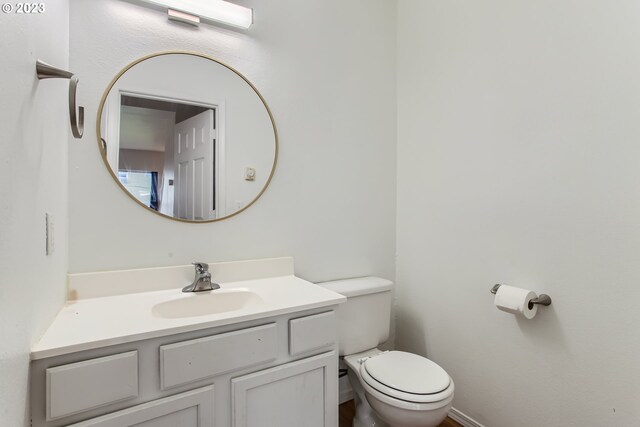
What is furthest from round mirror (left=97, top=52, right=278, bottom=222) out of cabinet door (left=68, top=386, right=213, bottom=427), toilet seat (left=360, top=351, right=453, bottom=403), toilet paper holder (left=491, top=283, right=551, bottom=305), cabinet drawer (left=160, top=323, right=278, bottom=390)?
toilet paper holder (left=491, top=283, right=551, bottom=305)

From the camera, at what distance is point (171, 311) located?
1188 millimetres

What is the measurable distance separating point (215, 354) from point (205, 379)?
78 millimetres

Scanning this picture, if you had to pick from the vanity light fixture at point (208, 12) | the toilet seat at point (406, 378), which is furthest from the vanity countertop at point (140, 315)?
the vanity light fixture at point (208, 12)

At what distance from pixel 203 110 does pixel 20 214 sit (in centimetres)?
90

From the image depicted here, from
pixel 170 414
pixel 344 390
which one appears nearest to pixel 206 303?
pixel 170 414

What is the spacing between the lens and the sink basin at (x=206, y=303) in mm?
1183

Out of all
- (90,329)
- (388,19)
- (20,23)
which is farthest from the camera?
(388,19)

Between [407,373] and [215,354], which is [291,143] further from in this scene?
[407,373]

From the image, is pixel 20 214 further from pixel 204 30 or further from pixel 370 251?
pixel 370 251

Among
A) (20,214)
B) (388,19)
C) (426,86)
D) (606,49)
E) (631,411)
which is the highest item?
(388,19)

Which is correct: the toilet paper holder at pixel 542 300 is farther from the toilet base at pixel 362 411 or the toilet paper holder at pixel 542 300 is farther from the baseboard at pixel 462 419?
the toilet base at pixel 362 411

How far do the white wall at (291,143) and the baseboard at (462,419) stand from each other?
0.81 meters

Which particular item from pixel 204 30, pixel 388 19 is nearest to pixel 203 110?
pixel 204 30

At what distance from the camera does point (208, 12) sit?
4.45ft
